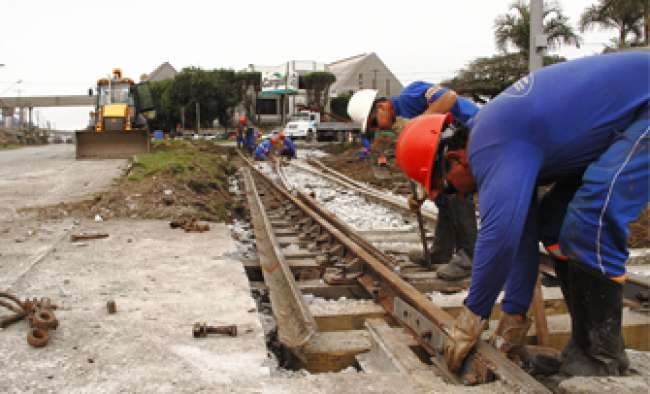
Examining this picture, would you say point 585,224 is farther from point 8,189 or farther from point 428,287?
point 8,189

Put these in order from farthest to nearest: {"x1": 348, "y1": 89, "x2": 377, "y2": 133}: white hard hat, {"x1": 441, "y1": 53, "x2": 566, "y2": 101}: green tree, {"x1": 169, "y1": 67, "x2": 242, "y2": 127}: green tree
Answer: {"x1": 169, "y1": 67, "x2": 242, "y2": 127}: green tree
{"x1": 441, "y1": 53, "x2": 566, "y2": 101}: green tree
{"x1": 348, "y1": 89, "x2": 377, "y2": 133}: white hard hat

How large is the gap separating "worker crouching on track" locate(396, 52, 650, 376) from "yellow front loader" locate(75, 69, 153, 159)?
17.5 m

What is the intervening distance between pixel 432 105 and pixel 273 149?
18.4 metres

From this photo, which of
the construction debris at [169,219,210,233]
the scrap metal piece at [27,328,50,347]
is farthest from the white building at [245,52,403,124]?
the scrap metal piece at [27,328,50,347]

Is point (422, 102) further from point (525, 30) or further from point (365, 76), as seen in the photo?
point (365, 76)

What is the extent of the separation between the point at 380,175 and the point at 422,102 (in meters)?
9.79

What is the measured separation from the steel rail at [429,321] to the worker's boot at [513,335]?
0.76ft

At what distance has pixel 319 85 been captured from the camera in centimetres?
5991

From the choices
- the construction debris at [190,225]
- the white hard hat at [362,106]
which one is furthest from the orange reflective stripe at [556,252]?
the construction debris at [190,225]

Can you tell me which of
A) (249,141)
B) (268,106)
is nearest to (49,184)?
(249,141)

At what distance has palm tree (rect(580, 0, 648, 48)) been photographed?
2323 cm

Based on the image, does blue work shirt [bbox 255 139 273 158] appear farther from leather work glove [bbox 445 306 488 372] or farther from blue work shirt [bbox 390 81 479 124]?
leather work glove [bbox 445 306 488 372]

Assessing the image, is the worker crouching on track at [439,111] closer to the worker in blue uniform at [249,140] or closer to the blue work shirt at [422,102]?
the blue work shirt at [422,102]

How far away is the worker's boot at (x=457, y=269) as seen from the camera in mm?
4648
